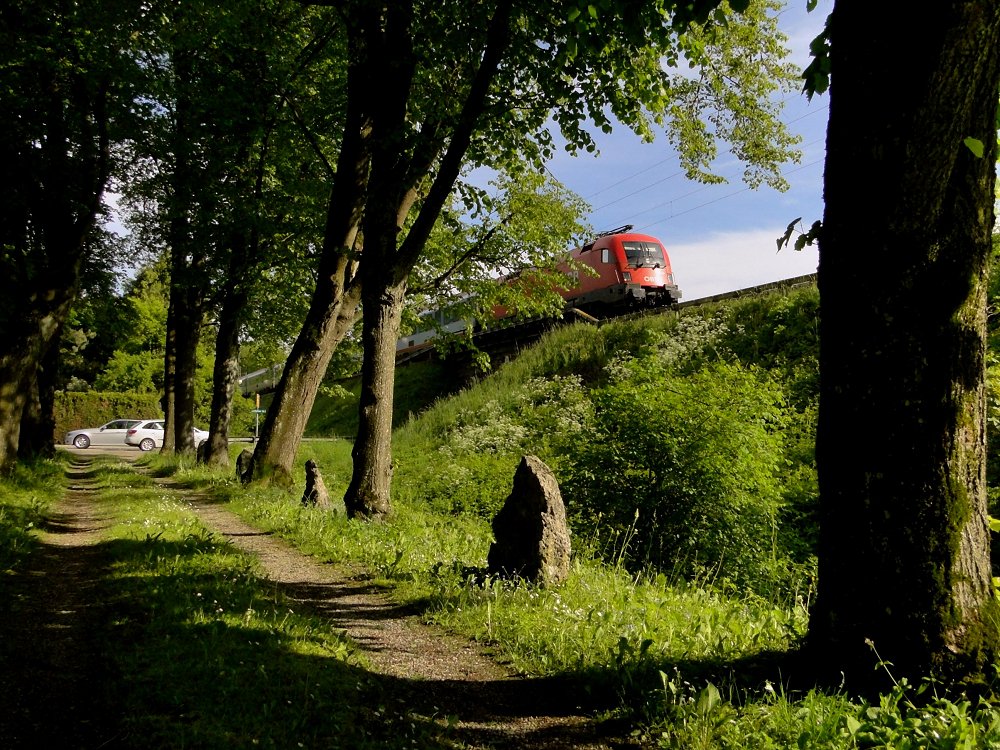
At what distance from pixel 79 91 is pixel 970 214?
52.1 ft

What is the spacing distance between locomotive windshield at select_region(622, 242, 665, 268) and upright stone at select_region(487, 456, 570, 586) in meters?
22.8

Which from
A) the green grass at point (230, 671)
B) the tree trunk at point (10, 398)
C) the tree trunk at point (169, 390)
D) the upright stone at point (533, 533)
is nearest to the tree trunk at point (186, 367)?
the tree trunk at point (169, 390)

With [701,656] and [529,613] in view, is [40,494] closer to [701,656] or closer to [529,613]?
[529,613]

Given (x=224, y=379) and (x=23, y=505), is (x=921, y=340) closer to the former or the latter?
(x=23, y=505)

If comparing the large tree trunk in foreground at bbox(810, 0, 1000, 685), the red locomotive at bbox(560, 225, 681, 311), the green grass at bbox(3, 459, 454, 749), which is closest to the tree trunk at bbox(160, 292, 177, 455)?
the red locomotive at bbox(560, 225, 681, 311)

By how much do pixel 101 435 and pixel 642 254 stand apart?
3291cm

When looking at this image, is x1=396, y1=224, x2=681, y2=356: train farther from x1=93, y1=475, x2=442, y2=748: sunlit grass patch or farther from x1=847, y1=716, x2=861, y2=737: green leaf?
x1=847, y1=716, x2=861, y2=737: green leaf

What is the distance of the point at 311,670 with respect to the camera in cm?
419

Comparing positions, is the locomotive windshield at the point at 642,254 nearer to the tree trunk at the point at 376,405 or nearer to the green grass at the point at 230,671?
the tree trunk at the point at 376,405

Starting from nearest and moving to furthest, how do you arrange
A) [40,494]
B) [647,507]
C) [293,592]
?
[293,592], [647,507], [40,494]

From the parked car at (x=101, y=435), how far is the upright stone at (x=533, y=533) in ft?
136

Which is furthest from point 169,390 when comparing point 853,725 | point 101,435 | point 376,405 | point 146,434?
point 853,725

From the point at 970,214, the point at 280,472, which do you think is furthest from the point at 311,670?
the point at 280,472

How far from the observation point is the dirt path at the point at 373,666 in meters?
3.66
